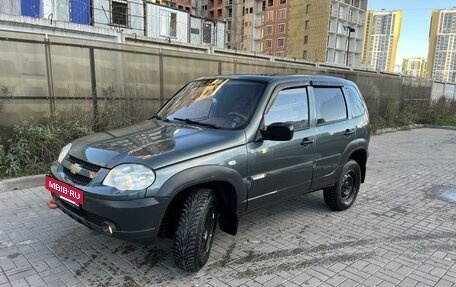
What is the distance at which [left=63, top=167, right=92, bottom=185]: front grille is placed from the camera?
2.99 m

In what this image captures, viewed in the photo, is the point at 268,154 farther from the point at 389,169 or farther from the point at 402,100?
the point at 402,100

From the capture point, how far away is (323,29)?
61281 millimetres

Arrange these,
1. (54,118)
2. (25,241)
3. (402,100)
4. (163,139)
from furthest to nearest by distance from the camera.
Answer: (402,100) < (54,118) < (25,241) < (163,139)

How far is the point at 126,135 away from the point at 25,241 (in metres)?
1.67

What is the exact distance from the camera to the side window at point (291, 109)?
149 inches

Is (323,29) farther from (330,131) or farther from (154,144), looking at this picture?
(154,144)

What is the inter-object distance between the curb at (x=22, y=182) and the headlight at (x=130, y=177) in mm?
3631

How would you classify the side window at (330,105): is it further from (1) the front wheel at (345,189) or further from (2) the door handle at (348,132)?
(1) the front wheel at (345,189)

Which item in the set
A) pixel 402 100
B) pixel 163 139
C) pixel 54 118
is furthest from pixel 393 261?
pixel 402 100

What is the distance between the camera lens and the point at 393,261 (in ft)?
11.8

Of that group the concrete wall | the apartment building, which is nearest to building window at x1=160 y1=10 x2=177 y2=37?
the apartment building

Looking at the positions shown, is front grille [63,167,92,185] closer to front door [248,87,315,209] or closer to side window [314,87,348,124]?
front door [248,87,315,209]

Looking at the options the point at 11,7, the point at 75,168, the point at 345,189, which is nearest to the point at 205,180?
the point at 75,168

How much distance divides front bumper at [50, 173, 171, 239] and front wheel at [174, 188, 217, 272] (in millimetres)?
231
